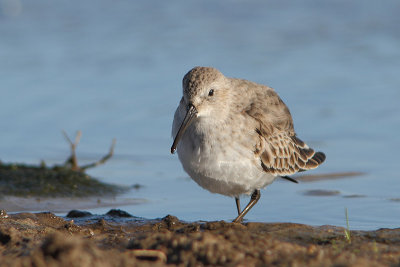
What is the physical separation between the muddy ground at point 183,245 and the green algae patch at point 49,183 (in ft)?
4.90

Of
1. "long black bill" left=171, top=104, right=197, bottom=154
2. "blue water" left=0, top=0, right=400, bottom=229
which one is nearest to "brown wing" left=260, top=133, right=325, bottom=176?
"blue water" left=0, top=0, right=400, bottom=229

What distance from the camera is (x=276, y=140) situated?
6.44 m

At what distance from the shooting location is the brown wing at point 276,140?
619 cm

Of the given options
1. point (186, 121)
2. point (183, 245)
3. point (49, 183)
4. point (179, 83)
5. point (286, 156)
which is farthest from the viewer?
point (179, 83)

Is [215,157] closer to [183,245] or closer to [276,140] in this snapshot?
[276,140]

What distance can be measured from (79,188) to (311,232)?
320cm

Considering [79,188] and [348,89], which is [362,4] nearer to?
[348,89]

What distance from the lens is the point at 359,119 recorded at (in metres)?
9.64

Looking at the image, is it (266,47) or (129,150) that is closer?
(129,150)

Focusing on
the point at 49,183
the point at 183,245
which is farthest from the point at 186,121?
the point at 49,183

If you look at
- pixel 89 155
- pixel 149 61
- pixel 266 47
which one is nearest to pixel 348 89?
pixel 266 47

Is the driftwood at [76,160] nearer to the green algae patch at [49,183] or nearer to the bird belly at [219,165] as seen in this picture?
the green algae patch at [49,183]

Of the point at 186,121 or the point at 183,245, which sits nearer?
the point at 183,245

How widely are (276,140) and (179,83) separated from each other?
4.41 metres
